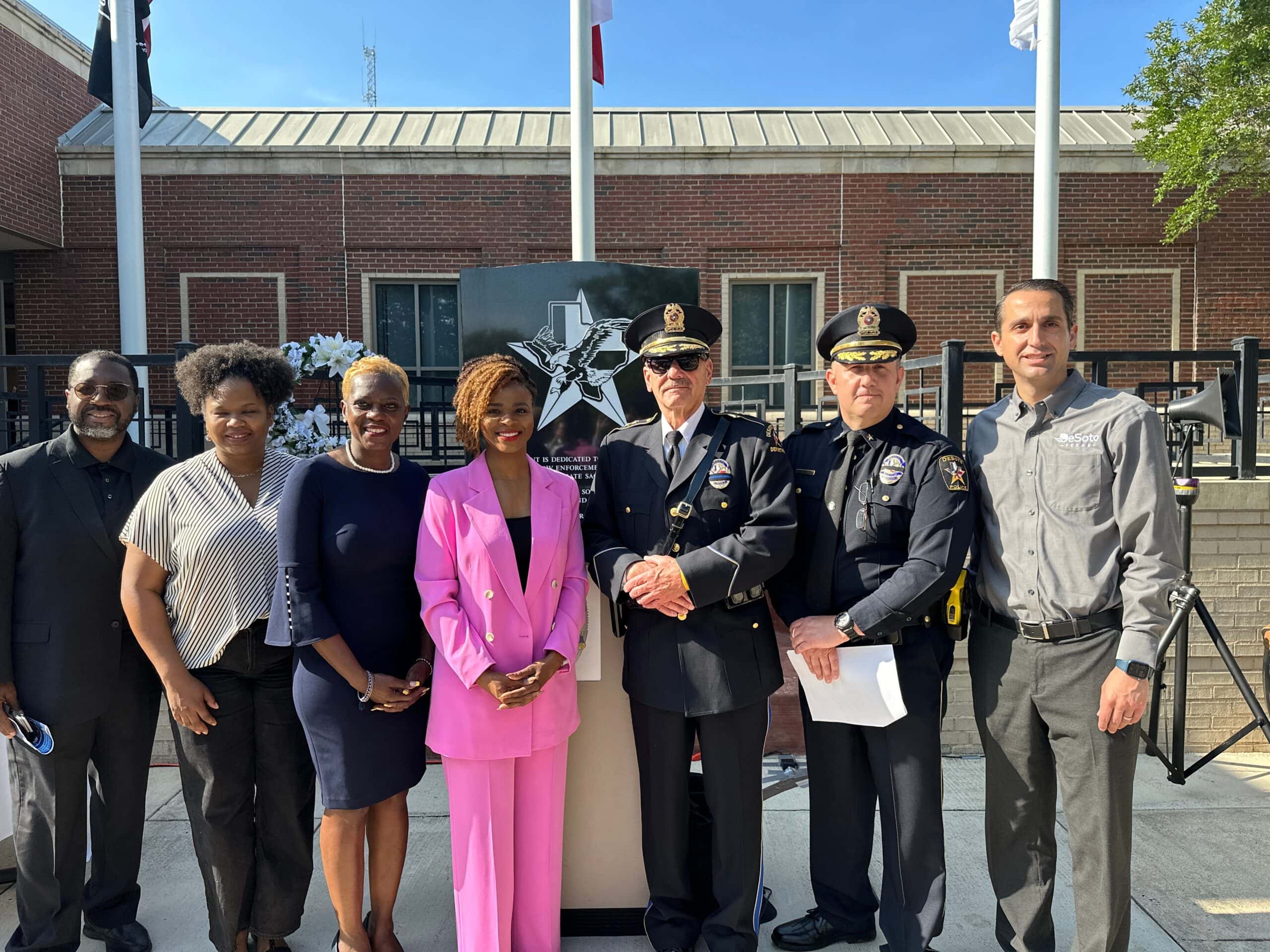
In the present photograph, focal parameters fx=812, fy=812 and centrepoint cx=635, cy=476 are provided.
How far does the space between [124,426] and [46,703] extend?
3.02ft

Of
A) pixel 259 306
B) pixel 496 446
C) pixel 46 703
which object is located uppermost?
pixel 259 306

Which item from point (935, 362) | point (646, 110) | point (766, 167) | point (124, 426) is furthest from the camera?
point (646, 110)

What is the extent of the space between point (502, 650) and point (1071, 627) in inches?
66.3

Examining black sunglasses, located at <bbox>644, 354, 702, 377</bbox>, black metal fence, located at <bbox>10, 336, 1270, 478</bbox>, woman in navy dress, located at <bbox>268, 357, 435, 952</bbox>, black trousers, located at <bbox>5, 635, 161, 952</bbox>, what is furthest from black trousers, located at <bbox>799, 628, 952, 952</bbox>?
black trousers, located at <bbox>5, 635, 161, 952</bbox>

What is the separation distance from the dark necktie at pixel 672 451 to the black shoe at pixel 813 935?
1.61 metres

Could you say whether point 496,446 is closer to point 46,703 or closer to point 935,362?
point 46,703

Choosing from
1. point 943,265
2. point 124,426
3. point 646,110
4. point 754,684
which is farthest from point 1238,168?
point 124,426

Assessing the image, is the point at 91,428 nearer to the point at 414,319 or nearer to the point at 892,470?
the point at 892,470

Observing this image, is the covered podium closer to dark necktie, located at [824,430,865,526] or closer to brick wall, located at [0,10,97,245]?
dark necktie, located at [824,430,865,526]

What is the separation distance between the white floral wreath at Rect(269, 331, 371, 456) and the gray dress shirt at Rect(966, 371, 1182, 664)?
12.0ft

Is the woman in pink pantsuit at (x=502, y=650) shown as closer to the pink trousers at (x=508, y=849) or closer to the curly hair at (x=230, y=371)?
the pink trousers at (x=508, y=849)

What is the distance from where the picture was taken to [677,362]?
260 cm

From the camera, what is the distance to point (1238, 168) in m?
12.2

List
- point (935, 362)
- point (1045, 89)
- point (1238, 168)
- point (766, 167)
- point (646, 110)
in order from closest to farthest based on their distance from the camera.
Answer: point (935, 362) < point (1045, 89) < point (1238, 168) < point (766, 167) < point (646, 110)
